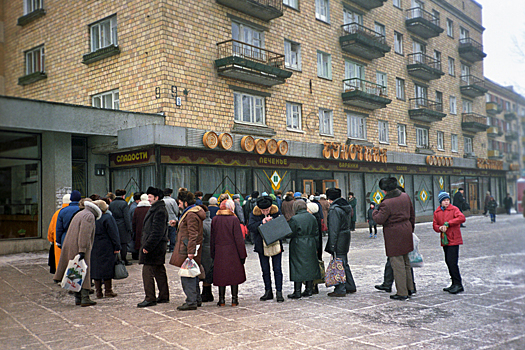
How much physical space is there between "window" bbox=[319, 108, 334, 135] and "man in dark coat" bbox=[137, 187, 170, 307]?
53.9 ft

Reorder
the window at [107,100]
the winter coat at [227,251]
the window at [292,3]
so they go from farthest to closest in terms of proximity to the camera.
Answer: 1. the window at [292,3]
2. the window at [107,100]
3. the winter coat at [227,251]

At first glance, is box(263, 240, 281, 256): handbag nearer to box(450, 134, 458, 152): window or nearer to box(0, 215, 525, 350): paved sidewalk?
box(0, 215, 525, 350): paved sidewalk

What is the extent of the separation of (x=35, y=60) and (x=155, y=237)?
1758cm

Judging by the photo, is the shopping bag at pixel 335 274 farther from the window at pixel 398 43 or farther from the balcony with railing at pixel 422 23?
the balcony with railing at pixel 422 23

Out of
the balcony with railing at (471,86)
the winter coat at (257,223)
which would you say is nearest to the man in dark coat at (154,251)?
the winter coat at (257,223)

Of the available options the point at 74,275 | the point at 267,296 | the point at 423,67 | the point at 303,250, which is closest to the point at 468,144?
the point at 423,67

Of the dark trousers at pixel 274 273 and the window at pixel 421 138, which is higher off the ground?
the window at pixel 421 138

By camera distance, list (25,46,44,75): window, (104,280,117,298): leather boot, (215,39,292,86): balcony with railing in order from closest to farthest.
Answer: (104,280,117,298): leather boot → (215,39,292,86): balcony with railing → (25,46,44,75): window

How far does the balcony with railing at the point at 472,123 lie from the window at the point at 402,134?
30.7ft

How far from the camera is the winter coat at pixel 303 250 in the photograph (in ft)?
24.4

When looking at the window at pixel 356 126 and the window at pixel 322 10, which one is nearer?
the window at pixel 322 10

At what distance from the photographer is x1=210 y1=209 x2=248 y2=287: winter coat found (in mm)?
6898

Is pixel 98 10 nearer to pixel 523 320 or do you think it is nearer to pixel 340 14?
pixel 340 14

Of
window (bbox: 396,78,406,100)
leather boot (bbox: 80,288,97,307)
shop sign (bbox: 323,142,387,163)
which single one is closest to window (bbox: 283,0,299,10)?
shop sign (bbox: 323,142,387,163)
